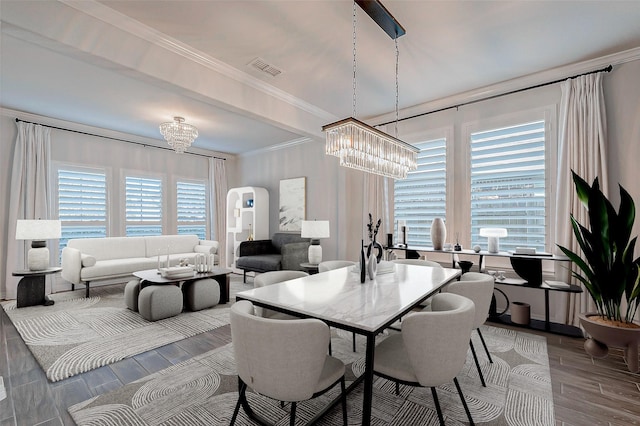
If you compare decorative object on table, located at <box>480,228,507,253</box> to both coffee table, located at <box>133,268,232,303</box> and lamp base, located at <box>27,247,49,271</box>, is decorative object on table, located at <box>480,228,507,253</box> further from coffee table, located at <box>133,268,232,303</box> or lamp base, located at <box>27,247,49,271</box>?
lamp base, located at <box>27,247,49,271</box>

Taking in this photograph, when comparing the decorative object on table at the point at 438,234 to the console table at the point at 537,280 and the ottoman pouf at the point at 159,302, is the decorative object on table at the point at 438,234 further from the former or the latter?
the ottoman pouf at the point at 159,302

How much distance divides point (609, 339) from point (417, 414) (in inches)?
70.7

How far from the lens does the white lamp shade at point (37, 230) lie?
153 inches

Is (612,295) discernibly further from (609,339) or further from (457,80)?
(457,80)

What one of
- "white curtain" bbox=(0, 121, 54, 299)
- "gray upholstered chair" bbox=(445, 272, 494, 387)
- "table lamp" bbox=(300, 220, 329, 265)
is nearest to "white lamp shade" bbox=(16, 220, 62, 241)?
"white curtain" bbox=(0, 121, 54, 299)

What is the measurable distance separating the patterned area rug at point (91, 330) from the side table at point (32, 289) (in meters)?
0.10

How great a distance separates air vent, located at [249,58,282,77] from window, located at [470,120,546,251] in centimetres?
267

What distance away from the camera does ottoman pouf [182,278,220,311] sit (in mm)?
3831

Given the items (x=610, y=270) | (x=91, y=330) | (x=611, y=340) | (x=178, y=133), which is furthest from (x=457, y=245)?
(x=91, y=330)

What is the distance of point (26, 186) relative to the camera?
183 inches

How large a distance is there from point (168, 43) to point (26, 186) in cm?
395

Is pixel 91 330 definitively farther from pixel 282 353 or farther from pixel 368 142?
pixel 368 142

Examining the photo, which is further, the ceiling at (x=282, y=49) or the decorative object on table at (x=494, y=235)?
the decorative object on table at (x=494, y=235)

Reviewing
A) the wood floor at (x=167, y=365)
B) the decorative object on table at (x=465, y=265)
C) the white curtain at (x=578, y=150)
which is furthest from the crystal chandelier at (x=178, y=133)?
the white curtain at (x=578, y=150)
